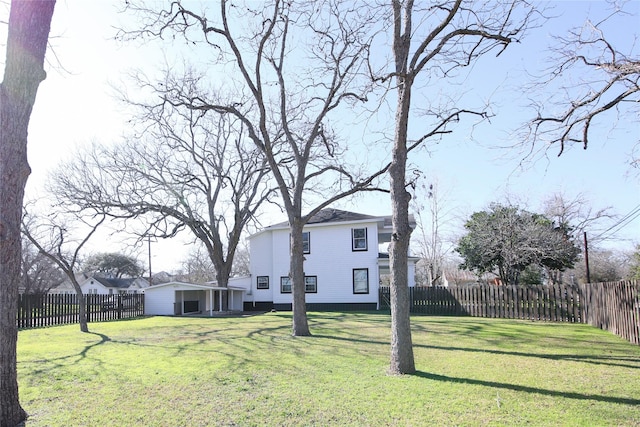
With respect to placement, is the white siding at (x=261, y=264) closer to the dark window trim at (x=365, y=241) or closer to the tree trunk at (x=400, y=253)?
the dark window trim at (x=365, y=241)

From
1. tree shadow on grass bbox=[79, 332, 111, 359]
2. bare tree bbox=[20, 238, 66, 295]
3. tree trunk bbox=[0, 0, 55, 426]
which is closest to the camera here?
tree trunk bbox=[0, 0, 55, 426]

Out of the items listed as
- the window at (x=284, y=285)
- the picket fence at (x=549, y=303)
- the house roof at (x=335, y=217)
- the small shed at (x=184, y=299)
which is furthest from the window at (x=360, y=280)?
the small shed at (x=184, y=299)

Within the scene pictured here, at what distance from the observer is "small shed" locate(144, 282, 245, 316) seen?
24.7 meters

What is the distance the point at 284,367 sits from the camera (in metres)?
7.79

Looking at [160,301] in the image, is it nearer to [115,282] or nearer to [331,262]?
[331,262]

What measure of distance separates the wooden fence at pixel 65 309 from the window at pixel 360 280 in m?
12.7

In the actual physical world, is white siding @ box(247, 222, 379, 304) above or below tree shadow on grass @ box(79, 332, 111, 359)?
above

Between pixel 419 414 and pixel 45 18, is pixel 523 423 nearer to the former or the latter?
pixel 419 414

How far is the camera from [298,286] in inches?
501

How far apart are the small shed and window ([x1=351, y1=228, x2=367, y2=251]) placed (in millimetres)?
7997

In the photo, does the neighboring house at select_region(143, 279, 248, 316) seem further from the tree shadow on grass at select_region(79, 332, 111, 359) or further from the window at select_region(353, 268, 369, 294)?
the tree shadow on grass at select_region(79, 332, 111, 359)

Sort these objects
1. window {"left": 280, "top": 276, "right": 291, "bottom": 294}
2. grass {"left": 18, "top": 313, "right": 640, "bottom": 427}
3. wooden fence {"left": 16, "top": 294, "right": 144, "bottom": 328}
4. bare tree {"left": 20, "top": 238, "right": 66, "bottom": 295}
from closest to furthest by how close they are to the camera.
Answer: grass {"left": 18, "top": 313, "right": 640, "bottom": 427} → wooden fence {"left": 16, "top": 294, "right": 144, "bottom": 328} → window {"left": 280, "top": 276, "right": 291, "bottom": 294} → bare tree {"left": 20, "top": 238, "right": 66, "bottom": 295}

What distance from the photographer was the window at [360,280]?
25141 mm

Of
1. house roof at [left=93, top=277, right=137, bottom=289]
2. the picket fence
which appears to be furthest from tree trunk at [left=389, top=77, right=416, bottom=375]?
house roof at [left=93, top=277, right=137, bottom=289]
